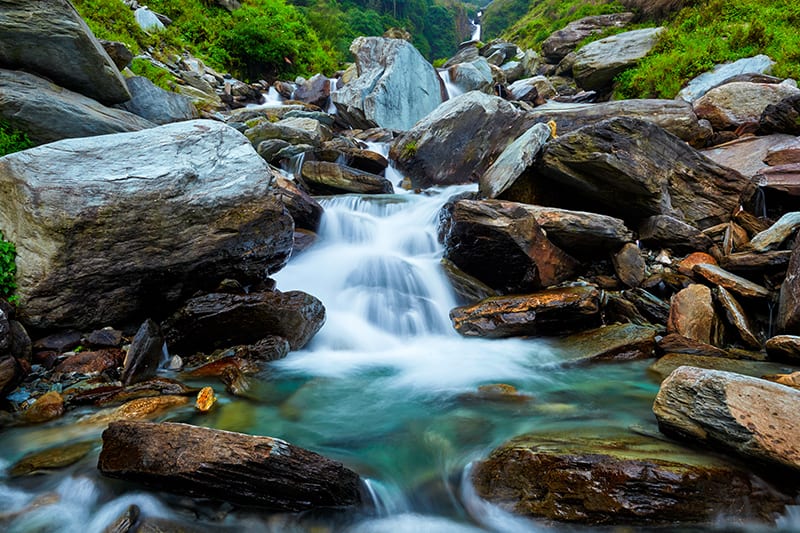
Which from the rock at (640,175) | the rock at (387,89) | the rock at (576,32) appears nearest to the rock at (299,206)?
the rock at (640,175)

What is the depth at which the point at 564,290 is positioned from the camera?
5875 mm

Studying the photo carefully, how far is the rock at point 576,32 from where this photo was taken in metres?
22.6

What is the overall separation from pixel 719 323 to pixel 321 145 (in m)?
9.89

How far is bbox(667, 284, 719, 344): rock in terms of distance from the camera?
5.04m

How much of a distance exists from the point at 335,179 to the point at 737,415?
8.61m

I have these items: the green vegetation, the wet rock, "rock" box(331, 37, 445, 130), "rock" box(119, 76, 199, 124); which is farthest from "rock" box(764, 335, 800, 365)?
"rock" box(331, 37, 445, 130)

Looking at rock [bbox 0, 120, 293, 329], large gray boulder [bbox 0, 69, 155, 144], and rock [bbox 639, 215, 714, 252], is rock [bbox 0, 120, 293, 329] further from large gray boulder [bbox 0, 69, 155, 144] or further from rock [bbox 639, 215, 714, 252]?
rock [bbox 639, 215, 714, 252]

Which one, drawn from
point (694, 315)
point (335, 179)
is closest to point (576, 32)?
point (335, 179)

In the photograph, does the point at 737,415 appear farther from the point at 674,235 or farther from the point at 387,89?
the point at 387,89

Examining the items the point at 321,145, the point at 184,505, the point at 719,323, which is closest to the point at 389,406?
the point at 184,505

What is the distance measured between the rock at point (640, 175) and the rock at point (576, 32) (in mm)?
19472

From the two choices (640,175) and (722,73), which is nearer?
(640,175)

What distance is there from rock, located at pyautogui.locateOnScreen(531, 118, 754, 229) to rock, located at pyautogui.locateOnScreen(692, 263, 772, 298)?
1.58 meters

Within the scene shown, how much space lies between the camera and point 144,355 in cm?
439
